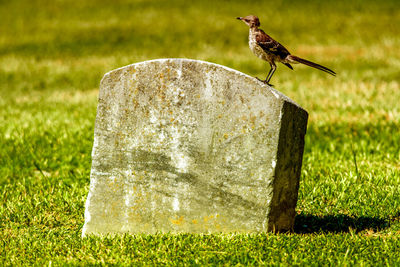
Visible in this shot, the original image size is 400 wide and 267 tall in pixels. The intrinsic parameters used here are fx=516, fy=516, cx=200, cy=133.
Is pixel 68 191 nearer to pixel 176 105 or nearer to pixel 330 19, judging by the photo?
pixel 176 105

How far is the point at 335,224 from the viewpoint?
5.18 m

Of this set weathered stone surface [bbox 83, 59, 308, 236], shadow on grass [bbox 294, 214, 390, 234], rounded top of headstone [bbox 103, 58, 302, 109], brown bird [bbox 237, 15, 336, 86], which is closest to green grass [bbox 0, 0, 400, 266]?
shadow on grass [bbox 294, 214, 390, 234]

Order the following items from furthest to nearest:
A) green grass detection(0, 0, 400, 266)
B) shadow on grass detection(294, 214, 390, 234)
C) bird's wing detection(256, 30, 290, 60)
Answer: shadow on grass detection(294, 214, 390, 234), bird's wing detection(256, 30, 290, 60), green grass detection(0, 0, 400, 266)

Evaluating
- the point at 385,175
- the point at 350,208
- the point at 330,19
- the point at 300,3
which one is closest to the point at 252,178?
the point at 350,208

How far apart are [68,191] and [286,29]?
1884 cm

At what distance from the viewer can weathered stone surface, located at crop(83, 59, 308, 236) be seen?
14.6 ft

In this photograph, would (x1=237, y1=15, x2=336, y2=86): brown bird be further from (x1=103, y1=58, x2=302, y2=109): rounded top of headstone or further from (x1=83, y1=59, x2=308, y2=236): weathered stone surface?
(x1=83, y1=59, x2=308, y2=236): weathered stone surface

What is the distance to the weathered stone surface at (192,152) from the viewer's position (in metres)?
4.46

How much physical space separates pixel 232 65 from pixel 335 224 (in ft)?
39.8

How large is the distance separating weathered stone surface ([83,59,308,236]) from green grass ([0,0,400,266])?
0.75 ft

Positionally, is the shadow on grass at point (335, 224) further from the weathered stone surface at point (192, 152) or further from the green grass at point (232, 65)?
the weathered stone surface at point (192, 152)

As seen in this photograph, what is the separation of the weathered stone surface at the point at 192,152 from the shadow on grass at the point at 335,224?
18.2 inches

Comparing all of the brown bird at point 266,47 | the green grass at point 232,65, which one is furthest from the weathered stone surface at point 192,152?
the brown bird at point 266,47

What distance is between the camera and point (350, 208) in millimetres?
5551
